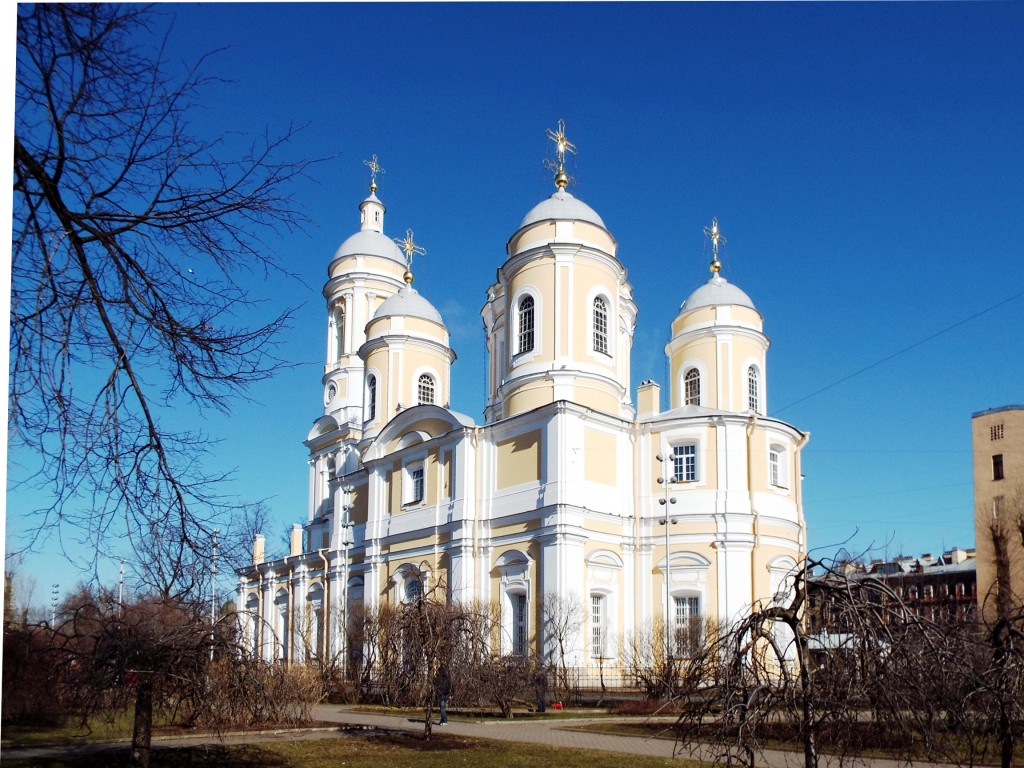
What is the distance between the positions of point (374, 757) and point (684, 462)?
74.7 feet

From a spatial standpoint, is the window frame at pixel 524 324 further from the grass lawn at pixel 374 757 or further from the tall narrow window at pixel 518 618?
the grass lawn at pixel 374 757

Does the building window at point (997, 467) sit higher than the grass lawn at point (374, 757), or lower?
higher

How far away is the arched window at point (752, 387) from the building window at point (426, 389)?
47.4 feet

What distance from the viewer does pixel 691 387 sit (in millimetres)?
45281

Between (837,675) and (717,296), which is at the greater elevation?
(717,296)

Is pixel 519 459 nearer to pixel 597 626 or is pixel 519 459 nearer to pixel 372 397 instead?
pixel 597 626

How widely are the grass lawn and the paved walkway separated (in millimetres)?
588

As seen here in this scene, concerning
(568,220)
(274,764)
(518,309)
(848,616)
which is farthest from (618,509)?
(848,616)

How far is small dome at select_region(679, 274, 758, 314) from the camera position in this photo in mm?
45500

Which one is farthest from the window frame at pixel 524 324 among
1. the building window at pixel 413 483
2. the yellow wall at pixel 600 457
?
the building window at pixel 413 483

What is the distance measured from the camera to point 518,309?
4003 cm

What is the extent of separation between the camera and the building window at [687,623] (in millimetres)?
32344

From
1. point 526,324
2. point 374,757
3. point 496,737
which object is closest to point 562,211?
point 526,324

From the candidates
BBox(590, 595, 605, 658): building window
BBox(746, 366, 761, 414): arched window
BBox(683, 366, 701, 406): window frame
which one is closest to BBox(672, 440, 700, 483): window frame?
BBox(590, 595, 605, 658): building window
